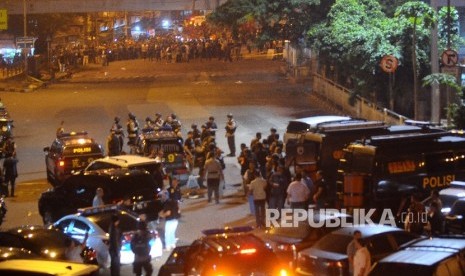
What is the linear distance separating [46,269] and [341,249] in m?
6.91

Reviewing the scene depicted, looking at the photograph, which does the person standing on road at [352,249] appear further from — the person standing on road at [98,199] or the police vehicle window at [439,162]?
the person standing on road at [98,199]

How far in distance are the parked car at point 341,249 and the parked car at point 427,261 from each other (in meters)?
2.31

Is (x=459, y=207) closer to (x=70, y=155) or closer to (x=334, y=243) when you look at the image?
(x=334, y=243)

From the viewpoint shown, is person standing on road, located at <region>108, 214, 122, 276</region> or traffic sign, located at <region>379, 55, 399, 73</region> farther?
traffic sign, located at <region>379, 55, 399, 73</region>

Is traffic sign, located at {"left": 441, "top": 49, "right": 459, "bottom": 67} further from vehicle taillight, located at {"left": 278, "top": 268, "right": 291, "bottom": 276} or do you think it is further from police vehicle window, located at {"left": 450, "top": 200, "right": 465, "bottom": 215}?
vehicle taillight, located at {"left": 278, "top": 268, "right": 291, "bottom": 276}

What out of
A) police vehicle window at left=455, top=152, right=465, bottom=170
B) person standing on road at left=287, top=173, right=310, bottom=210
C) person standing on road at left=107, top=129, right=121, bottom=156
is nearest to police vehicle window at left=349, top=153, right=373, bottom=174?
person standing on road at left=287, top=173, right=310, bottom=210

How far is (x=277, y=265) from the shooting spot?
12.9 meters

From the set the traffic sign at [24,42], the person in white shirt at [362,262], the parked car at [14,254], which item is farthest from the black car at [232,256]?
the traffic sign at [24,42]

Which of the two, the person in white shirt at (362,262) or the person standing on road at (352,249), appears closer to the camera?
the person in white shirt at (362,262)

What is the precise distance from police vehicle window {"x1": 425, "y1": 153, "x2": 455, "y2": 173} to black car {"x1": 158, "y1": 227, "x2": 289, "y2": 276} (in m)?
6.78

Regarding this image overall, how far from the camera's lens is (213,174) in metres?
23.4

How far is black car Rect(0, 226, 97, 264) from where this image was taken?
52.7 feet

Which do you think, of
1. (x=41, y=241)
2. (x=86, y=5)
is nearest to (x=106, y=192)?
(x=41, y=241)

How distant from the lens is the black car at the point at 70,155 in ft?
87.0
